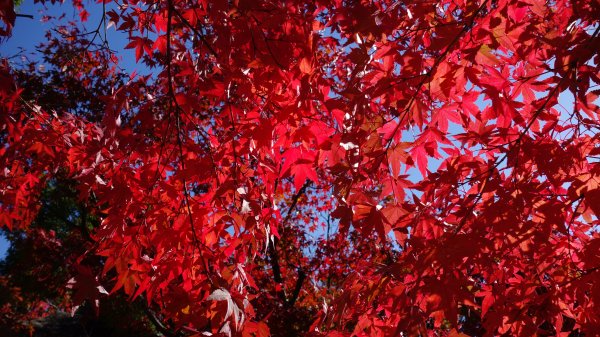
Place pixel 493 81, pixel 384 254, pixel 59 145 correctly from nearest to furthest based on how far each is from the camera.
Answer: pixel 493 81
pixel 59 145
pixel 384 254

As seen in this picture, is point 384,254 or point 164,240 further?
point 384,254

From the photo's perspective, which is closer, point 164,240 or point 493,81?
point 493,81

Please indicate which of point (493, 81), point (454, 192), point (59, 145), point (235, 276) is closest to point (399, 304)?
point (454, 192)

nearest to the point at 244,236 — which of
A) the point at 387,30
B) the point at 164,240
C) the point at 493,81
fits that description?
the point at 164,240

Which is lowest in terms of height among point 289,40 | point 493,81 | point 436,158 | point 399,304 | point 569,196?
point 399,304

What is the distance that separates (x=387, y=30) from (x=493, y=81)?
721mm

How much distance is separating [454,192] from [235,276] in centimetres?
167

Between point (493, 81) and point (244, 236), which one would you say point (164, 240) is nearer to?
point (244, 236)

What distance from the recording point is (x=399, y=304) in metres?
2.57

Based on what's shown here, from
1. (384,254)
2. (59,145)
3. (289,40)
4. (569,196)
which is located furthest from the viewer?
(384,254)

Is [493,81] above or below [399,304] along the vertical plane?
above

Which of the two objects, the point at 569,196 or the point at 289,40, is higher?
the point at 289,40

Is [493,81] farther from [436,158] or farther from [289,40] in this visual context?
[289,40]

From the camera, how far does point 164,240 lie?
3.04m
